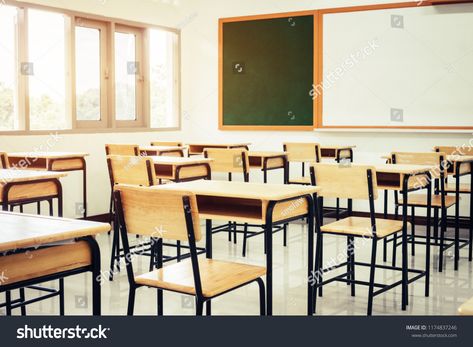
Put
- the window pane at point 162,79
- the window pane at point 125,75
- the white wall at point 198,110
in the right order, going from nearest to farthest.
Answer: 1. the white wall at point 198,110
2. the window pane at point 125,75
3. the window pane at point 162,79

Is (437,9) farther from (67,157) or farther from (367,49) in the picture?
(67,157)

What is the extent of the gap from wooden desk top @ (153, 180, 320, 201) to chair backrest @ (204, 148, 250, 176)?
2099mm

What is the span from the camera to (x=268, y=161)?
19.8 feet

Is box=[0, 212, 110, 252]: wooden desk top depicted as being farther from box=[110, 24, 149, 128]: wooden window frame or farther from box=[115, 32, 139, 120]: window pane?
box=[110, 24, 149, 128]: wooden window frame

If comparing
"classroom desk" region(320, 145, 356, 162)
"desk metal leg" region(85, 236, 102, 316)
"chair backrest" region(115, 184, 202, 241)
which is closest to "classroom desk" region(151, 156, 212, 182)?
"classroom desk" region(320, 145, 356, 162)

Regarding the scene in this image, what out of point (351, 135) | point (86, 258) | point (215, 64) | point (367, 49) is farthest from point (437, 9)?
point (86, 258)

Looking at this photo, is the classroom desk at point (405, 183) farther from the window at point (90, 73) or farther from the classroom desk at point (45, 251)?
the window at point (90, 73)

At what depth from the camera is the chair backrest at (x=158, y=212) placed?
8.29ft

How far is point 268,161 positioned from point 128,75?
268 cm

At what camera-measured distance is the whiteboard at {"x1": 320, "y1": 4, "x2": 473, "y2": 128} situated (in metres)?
6.86

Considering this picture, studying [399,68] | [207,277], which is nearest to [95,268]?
[207,277]

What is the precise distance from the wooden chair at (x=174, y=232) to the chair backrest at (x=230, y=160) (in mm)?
2793

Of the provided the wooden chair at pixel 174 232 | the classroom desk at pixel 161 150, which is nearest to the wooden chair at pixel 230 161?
the classroom desk at pixel 161 150
